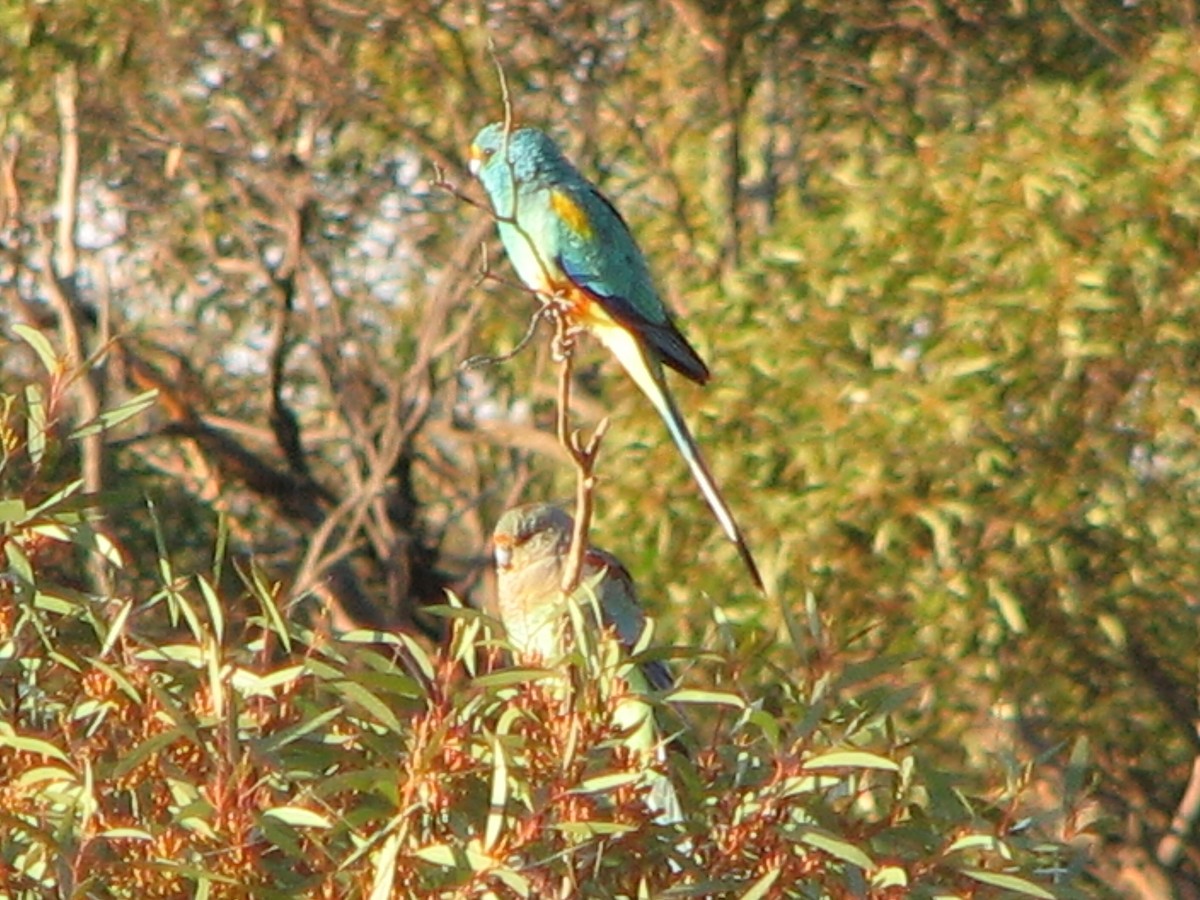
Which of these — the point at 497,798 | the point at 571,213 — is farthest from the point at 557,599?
the point at 571,213

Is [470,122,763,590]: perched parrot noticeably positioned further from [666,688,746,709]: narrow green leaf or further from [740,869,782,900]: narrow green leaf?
[740,869,782,900]: narrow green leaf

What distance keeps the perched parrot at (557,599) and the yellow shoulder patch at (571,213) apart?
0.63m

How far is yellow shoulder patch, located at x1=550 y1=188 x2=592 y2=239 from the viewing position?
229 inches

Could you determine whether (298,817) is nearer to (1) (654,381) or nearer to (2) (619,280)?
(2) (619,280)

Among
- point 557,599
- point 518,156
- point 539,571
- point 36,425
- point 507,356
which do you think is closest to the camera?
point 36,425

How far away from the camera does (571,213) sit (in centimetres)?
588

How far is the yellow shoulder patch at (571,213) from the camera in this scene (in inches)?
229

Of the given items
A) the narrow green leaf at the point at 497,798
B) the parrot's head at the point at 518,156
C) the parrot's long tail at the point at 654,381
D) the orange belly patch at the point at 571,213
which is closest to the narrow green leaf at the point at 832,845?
the narrow green leaf at the point at 497,798

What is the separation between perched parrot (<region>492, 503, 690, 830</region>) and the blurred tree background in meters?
0.43

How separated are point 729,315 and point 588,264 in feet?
6.73

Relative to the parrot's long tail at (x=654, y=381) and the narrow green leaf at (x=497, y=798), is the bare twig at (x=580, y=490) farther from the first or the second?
the parrot's long tail at (x=654, y=381)

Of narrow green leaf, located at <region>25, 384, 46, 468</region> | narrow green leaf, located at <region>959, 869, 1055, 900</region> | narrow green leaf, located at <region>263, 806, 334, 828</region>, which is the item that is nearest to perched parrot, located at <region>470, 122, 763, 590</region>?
narrow green leaf, located at <region>25, 384, 46, 468</region>

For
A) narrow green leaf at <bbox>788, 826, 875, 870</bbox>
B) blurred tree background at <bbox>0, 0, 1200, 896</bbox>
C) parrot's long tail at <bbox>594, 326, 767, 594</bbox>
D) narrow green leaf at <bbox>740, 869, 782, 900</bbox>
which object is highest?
narrow green leaf at <bbox>788, 826, 875, 870</bbox>

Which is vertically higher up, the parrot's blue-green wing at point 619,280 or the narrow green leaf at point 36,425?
the narrow green leaf at point 36,425
